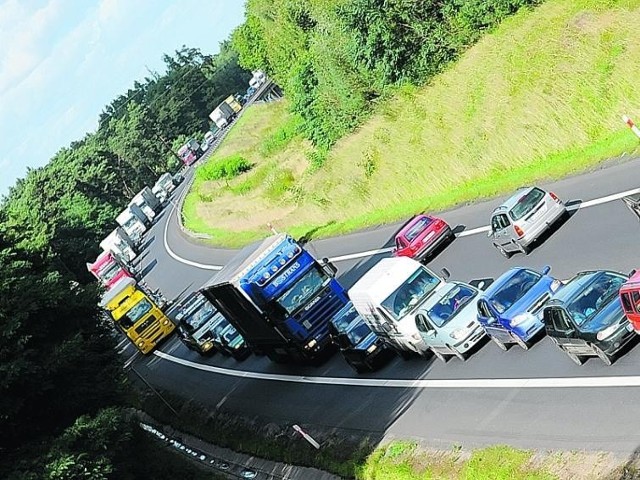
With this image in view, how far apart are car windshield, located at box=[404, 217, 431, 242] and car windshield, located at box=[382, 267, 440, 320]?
22.5ft

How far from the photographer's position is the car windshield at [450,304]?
2098 cm

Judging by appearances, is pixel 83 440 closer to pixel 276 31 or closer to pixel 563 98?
pixel 563 98

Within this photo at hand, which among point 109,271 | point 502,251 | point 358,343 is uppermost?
point 109,271

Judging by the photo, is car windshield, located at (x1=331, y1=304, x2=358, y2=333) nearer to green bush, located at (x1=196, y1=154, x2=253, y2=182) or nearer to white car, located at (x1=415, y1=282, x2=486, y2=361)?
white car, located at (x1=415, y1=282, x2=486, y2=361)

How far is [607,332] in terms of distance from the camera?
15.4 meters

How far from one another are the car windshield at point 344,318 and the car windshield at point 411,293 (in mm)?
2638

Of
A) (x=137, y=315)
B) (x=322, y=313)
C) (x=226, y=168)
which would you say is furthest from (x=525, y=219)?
(x=226, y=168)

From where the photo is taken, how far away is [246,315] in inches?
1131

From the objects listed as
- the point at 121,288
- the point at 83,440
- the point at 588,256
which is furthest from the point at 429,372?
the point at 121,288

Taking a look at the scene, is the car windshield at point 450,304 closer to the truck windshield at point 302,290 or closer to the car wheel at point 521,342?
the car wheel at point 521,342

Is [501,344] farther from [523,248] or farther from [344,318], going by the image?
[344,318]

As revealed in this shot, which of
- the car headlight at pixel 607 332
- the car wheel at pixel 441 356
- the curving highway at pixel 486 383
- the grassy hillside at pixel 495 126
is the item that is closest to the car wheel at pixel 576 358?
the curving highway at pixel 486 383

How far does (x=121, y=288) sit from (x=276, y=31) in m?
41.8

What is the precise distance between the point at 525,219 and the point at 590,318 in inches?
311
